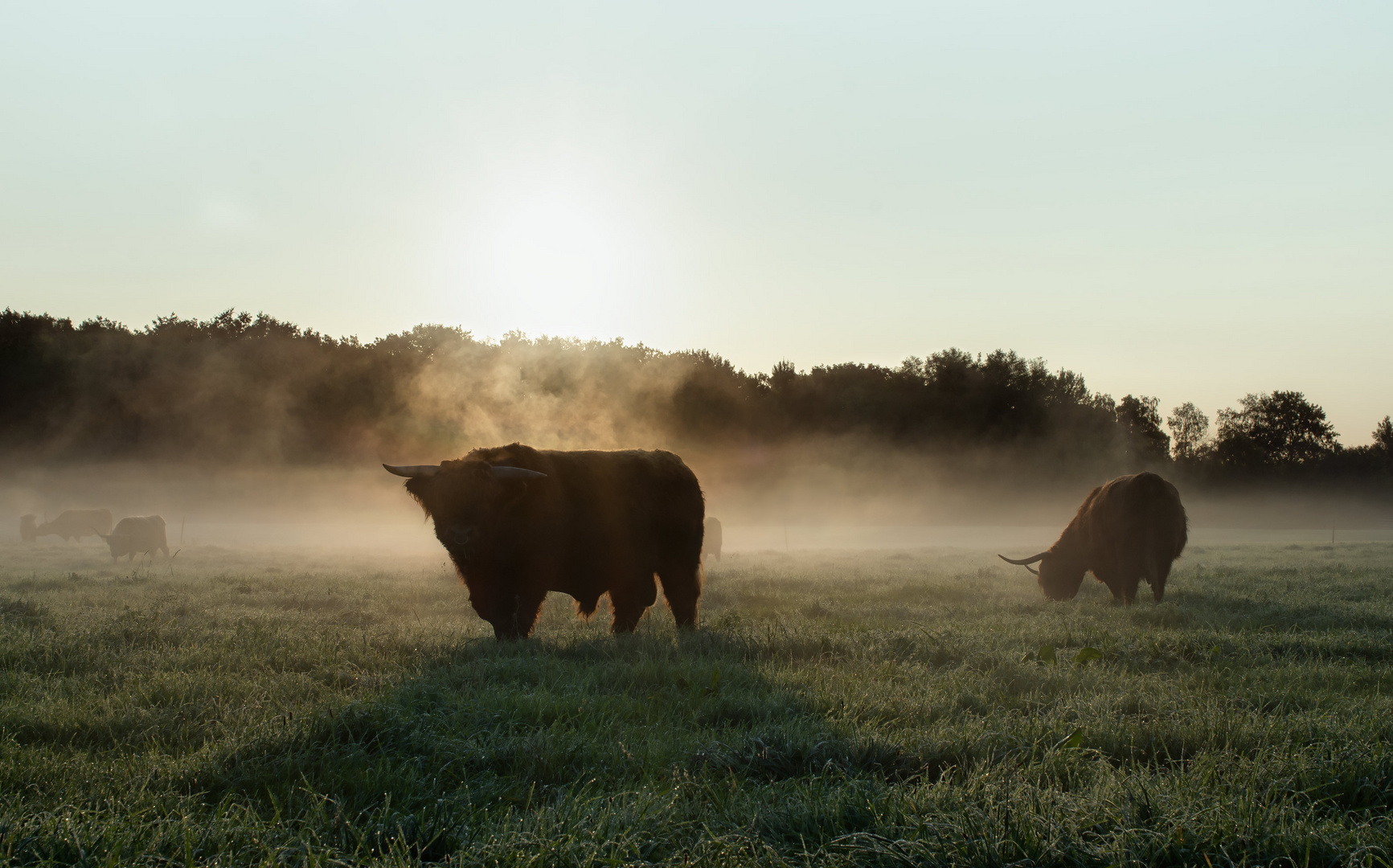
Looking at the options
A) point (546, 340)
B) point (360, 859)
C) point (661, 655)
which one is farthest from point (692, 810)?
point (546, 340)

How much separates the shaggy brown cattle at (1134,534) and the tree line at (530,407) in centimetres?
1461

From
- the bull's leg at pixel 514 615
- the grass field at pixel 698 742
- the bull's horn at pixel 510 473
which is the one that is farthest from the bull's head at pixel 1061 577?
the bull's horn at pixel 510 473

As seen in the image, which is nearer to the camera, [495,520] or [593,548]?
[495,520]

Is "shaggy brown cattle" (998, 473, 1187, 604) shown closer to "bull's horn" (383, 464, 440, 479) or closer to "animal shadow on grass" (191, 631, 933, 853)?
"animal shadow on grass" (191, 631, 933, 853)

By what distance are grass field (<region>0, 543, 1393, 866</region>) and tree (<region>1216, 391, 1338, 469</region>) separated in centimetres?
7048

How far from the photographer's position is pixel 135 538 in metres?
20.5

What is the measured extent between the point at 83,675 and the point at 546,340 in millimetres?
39534

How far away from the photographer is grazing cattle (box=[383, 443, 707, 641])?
26.6ft

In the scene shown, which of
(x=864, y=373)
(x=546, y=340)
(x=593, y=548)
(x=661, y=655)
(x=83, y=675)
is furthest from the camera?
(x=864, y=373)

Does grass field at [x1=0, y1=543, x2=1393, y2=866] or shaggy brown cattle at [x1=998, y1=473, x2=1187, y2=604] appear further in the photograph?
shaggy brown cattle at [x1=998, y1=473, x2=1187, y2=604]

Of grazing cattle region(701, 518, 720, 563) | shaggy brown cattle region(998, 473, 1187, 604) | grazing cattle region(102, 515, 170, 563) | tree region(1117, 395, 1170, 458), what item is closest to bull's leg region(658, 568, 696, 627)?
shaggy brown cattle region(998, 473, 1187, 604)

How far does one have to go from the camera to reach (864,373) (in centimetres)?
6631

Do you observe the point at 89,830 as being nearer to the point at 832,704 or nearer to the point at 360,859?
the point at 360,859

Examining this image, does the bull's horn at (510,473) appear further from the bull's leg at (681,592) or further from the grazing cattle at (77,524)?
the grazing cattle at (77,524)
